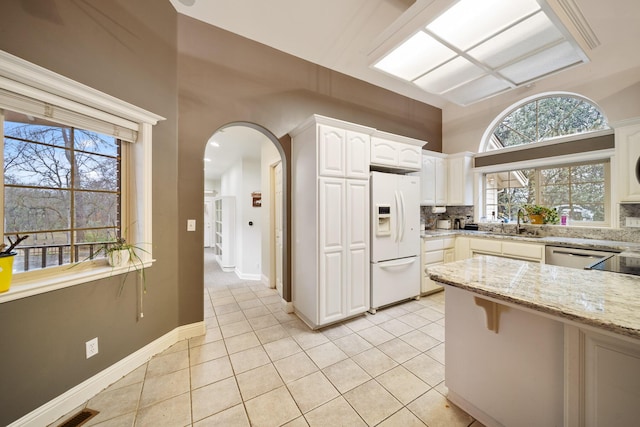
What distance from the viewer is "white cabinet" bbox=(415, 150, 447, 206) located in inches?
159

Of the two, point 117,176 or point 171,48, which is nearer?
Answer: point 117,176

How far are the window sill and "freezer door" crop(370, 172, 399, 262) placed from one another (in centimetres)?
255

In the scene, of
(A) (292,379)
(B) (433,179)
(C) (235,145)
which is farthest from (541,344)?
(C) (235,145)

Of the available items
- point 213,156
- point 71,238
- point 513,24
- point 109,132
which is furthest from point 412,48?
point 213,156

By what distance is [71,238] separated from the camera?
69.6 inches

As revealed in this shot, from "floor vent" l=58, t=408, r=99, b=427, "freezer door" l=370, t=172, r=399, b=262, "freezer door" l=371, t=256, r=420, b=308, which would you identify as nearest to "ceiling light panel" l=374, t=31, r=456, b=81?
"freezer door" l=370, t=172, r=399, b=262

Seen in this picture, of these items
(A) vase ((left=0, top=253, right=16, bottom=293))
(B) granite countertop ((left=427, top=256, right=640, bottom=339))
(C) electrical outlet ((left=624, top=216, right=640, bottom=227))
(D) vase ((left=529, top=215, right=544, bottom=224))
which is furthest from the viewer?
(D) vase ((left=529, top=215, right=544, bottom=224))

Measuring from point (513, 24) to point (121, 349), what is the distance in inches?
164

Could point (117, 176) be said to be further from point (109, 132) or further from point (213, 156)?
point (213, 156)

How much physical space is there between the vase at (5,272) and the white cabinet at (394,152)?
311 centimetres

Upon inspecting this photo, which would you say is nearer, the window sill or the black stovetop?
the window sill

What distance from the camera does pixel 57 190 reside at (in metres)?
1.68

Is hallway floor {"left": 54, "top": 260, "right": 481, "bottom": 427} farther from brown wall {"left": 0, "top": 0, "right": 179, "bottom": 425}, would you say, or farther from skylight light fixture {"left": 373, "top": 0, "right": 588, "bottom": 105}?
skylight light fixture {"left": 373, "top": 0, "right": 588, "bottom": 105}

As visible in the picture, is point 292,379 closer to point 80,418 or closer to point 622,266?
point 80,418
